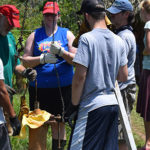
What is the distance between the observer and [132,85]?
411 cm

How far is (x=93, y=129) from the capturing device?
3.02 meters

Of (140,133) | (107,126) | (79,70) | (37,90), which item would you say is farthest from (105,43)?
(140,133)

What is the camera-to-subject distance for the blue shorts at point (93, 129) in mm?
3002

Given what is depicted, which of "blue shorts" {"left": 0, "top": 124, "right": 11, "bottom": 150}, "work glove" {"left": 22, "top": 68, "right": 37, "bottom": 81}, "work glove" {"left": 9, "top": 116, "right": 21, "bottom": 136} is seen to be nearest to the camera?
"blue shorts" {"left": 0, "top": 124, "right": 11, "bottom": 150}

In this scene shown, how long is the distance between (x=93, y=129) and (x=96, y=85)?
357 mm

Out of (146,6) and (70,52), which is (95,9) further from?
(146,6)

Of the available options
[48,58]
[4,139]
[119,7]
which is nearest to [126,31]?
[119,7]

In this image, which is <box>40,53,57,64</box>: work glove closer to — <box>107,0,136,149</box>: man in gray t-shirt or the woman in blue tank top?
the woman in blue tank top

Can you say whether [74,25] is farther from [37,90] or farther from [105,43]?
[105,43]

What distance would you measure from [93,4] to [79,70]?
0.55 m

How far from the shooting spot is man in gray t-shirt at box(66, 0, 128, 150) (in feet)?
9.58

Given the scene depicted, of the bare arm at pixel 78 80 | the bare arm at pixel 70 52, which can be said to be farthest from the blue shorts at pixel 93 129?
the bare arm at pixel 70 52

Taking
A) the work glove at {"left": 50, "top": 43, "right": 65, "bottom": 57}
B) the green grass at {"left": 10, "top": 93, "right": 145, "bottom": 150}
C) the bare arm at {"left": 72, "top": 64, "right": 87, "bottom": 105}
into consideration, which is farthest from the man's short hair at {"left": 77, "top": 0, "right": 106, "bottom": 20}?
the green grass at {"left": 10, "top": 93, "right": 145, "bottom": 150}

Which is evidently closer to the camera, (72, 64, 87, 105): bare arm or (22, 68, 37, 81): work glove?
(72, 64, 87, 105): bare arm
